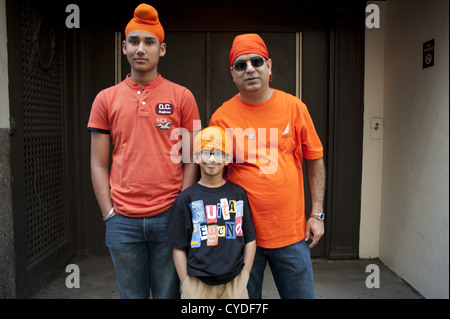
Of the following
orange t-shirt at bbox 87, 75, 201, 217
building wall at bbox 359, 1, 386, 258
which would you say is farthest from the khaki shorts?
building wall at bbox 359, 1, 386, 258

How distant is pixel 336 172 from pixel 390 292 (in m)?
1.37

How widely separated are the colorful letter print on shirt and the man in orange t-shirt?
0.46ft

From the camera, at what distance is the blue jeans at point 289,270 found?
6.95 ft

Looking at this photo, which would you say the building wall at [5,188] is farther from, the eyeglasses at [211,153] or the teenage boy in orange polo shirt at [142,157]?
the eyeglasses at [211,153]

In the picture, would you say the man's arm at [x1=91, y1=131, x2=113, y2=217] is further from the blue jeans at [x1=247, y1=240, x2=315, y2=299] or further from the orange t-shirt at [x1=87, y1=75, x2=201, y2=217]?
the blue jeans at [x1=247, y1=240, x2=315, y2=299]

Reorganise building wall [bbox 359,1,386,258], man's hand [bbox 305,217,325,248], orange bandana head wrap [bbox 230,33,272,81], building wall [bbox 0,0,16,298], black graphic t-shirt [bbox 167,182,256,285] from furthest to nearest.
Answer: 1. building wall [bbox 359,1,386,258]
2. building wall [bbox 0,0,16,298]
3. man's hand [bbox 305,217,325,248]
4. orange bandana head wrap [bbox 230,33,272,81]
5. black graphic t-shirt [bbox 167,182,256,285]

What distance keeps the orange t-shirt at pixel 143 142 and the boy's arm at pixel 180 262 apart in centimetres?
24

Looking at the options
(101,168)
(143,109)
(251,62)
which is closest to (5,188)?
(101,168)

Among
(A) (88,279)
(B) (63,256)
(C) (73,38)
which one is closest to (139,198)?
(A) (88,279)

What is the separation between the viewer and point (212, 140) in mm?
1978

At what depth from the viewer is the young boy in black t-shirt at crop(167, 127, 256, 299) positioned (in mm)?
1960

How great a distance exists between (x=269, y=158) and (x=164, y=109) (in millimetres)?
632

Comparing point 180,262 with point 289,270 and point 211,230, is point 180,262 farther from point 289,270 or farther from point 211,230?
point 289,270

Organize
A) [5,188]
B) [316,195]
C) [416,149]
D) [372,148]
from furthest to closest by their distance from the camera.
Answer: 1. [372,148]
2. [416,149]
3. [5,188]
4. [316,195]
